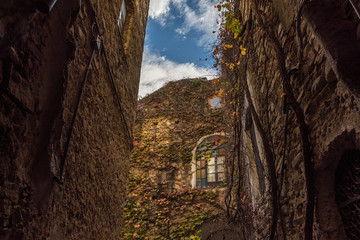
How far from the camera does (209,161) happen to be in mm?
8508

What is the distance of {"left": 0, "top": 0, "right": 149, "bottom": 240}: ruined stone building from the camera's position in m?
1.35

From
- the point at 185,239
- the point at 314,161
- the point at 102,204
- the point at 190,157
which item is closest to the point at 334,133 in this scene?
the point at 314,161

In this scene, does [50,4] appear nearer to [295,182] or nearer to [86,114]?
[86,114]

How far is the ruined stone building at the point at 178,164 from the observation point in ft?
23.4

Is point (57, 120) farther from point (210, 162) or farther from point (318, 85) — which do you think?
point (210, 162)

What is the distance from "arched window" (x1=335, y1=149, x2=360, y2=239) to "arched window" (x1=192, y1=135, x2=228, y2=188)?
19.7 feet

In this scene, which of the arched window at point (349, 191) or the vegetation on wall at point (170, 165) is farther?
the vegetation on wall at point (170, 165)

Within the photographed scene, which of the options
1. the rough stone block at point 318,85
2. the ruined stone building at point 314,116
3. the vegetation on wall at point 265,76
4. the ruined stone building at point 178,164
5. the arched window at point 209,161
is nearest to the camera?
the ruined stone building at point 314,116

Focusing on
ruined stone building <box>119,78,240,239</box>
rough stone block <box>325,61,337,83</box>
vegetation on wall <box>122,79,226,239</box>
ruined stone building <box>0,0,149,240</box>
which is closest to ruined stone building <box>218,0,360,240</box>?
rough stone block <box>325,61,337,83</box>

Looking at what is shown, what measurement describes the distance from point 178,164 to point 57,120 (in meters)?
6.95

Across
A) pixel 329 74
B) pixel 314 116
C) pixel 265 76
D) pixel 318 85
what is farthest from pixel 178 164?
pixel 329 74

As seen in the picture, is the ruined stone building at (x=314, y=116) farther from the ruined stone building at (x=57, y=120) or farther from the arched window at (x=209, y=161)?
the arched window at (x=209, y=161)

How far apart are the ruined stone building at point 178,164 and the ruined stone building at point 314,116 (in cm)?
391

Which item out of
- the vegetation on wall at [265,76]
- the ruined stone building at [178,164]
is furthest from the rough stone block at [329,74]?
the ruined stone building at [178,164]
